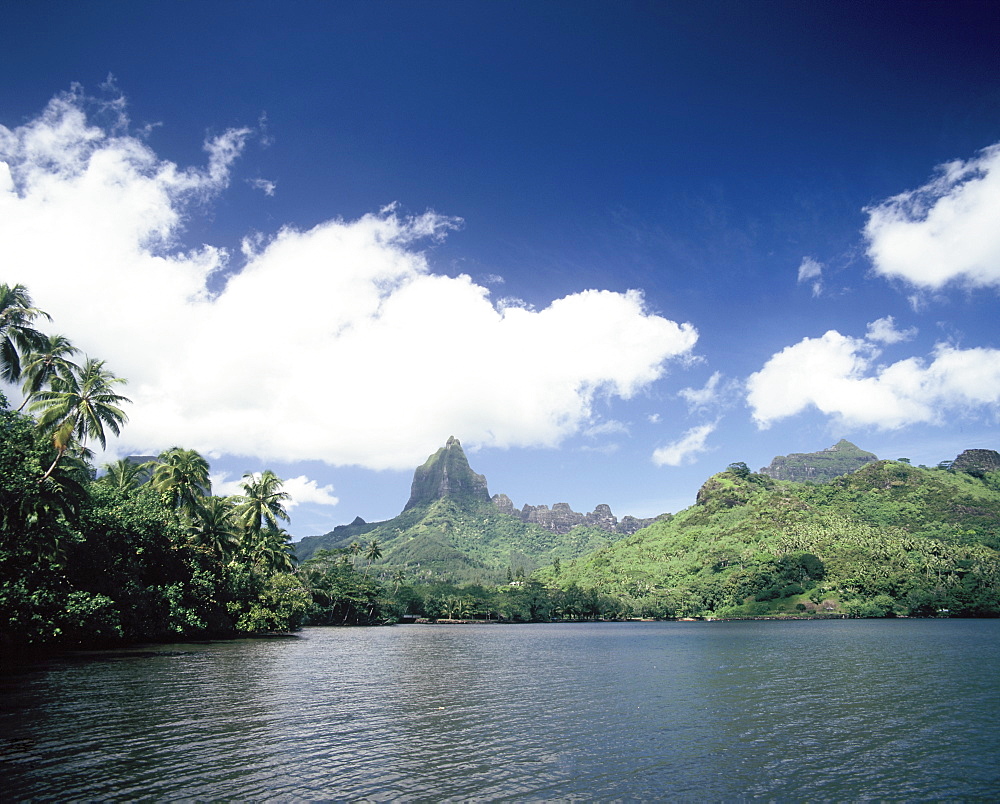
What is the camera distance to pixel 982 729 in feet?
84.5

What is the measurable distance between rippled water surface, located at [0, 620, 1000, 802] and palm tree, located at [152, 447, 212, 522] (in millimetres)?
28255

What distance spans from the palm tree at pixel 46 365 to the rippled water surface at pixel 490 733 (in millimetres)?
23601

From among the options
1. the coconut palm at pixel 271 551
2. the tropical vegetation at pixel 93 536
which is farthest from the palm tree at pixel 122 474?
the coconut palm at pixel 271 551

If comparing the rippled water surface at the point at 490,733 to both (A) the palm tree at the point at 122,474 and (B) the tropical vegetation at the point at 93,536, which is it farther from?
(A) the palm tree at the point at 122,474

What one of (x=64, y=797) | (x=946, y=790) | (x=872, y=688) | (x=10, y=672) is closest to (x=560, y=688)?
(x=872, y=688)

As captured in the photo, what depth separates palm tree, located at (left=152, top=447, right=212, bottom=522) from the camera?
70.6 meters

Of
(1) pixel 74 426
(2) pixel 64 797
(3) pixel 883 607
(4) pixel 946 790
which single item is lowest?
(3) pixel 883 607

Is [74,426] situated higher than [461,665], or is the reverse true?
[74,426]

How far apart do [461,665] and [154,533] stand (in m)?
35.4

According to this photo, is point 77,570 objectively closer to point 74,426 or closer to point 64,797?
point 74,426

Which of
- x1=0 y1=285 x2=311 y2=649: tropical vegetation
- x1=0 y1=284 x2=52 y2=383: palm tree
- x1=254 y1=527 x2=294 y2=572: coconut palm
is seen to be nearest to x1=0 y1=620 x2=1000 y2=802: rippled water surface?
x1=0 y1=285 x2=311 y2=649: tropical vegetation

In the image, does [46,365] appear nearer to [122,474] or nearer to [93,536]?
[93,536]

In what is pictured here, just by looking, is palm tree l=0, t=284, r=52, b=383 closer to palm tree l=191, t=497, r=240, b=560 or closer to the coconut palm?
palm tree l=191, t=497, r=240, b=560

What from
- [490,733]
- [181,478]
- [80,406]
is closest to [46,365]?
[80,406]
